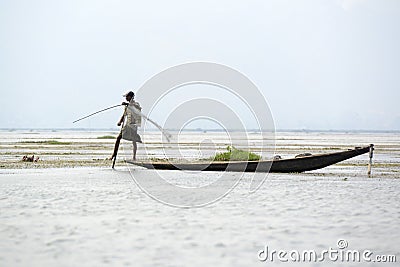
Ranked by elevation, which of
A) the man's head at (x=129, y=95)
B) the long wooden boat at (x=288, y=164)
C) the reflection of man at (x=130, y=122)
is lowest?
the long wooden boat at (x=288, y=164)

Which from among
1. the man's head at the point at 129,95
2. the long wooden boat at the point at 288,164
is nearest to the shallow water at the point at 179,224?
the long wooden boat at the point at 288,164

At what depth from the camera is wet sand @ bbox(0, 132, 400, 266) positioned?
5.63 m

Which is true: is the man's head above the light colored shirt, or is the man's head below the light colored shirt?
above

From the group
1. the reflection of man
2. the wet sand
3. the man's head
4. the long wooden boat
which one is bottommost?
the wet sand

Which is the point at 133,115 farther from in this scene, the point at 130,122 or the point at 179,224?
the point at 179,224

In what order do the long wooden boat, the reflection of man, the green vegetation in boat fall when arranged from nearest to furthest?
the long wooden boat → the reflection of man → the green vegetation in boat

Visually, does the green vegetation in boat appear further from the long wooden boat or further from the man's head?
the man's head

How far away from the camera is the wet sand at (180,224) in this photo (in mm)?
5629

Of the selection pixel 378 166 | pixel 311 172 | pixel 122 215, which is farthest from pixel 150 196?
pixel 378 166

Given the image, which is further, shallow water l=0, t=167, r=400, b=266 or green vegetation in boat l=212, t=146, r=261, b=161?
green vegetation in boat l=212, t=146, r=261, b=161

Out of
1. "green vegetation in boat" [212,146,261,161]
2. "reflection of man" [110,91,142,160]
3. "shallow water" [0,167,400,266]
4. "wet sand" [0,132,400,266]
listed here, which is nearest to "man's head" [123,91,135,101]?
"reflection of man" [110,91,142,160]

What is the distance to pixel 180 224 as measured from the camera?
7180mm

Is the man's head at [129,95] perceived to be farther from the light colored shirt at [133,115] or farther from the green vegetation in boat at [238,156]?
the green vegetation in boat at [238,156]

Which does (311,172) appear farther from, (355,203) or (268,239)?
(268,239)
